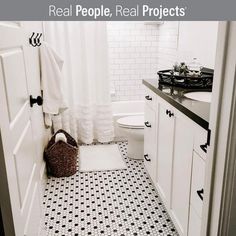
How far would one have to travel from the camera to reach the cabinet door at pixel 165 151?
1.85m

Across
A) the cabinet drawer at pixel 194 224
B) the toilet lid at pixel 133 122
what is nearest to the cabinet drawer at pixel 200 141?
the cabinet drawer at pixel 194 224

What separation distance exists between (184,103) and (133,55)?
2.34 meters

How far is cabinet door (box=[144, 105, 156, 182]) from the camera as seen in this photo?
89.8 inches

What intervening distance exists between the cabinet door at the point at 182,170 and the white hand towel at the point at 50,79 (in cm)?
129

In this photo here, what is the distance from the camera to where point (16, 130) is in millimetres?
1150

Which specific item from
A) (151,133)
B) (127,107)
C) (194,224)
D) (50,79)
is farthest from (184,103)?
(127,107)

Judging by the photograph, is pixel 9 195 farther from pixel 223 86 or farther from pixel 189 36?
pixel 189 36

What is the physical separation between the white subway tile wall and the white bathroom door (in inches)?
93.9

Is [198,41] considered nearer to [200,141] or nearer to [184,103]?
[184,103]

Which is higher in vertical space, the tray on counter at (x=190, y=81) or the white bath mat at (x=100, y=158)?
the tray on counter at (x=190, y=81)

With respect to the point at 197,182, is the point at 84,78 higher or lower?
higher

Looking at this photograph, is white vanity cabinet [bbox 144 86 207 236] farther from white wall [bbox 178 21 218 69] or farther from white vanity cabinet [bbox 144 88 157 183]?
white wall [bbox 178 21 218 69]

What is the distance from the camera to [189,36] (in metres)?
2.76

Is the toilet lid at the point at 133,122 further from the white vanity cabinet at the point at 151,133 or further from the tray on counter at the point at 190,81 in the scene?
the tray on counter at the point at 190,81
